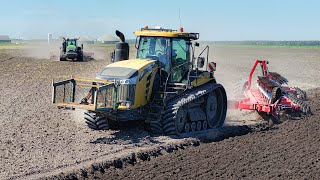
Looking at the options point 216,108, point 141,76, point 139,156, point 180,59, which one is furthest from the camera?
point 216,108

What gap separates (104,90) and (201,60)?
2.93 m

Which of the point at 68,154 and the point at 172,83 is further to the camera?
the point at 172,83

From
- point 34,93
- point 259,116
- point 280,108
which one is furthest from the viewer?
point 34,93

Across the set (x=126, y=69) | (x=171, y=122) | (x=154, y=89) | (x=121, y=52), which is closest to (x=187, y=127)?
(x=171, y=122)

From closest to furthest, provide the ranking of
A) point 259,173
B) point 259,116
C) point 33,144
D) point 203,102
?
point 259,173 → point 33,144 → point 203,102 → point 259,116

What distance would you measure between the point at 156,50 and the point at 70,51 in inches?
1123

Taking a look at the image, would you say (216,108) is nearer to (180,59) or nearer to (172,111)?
(180,59)

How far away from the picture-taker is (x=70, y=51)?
41219 millimetres

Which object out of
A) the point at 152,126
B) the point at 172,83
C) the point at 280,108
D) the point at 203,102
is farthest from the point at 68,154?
the point at 280,108

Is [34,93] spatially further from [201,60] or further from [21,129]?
[201,60]

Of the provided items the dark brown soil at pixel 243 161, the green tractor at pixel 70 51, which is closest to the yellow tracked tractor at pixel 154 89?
the dark brown soil at pixel 243 161

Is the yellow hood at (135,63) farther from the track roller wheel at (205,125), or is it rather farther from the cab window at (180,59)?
the track roller wheel at (205,125)

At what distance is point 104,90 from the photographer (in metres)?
12.1

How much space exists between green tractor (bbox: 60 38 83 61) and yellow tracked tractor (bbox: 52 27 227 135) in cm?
2742
